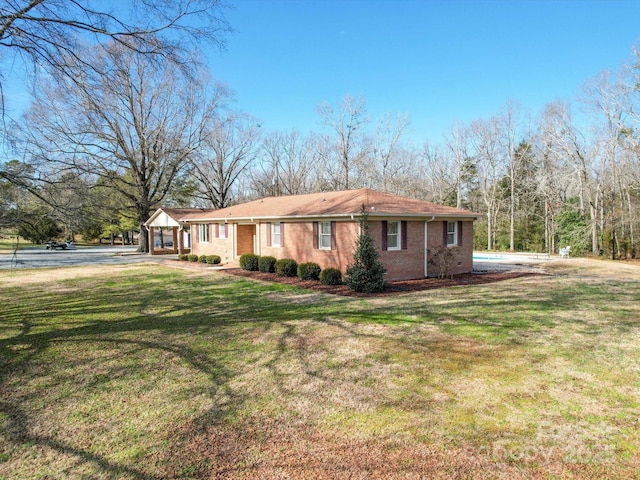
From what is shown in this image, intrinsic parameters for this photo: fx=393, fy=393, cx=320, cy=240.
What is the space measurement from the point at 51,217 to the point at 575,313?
36.6ft

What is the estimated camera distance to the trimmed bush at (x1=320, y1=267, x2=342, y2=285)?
13984mm

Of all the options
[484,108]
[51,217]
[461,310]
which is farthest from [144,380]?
[484,108]

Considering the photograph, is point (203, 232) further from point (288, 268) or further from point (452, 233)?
point (452, 233)

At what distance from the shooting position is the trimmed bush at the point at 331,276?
45.9 feet

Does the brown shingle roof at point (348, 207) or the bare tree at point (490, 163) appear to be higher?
the bare tree at point (490, 163)

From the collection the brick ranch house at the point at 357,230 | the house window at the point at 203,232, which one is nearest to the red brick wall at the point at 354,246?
the brick ranch house at the point at 357,230

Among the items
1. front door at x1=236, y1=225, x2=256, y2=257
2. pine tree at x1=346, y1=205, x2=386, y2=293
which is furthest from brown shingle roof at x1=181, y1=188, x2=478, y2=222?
pine tree at x1=346, y1=205, x2=386, y2=293

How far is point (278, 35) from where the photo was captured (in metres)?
15.9

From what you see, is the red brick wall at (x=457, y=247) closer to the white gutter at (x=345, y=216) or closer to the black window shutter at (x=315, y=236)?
the white gutter at (x=345, y=216)

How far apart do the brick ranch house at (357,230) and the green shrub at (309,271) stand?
0.48 metres

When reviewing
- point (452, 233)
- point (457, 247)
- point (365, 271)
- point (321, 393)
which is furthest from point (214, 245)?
point (321, 393)

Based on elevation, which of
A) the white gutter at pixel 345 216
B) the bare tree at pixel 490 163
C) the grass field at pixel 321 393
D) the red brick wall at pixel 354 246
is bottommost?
the grass field at pixel 321 393

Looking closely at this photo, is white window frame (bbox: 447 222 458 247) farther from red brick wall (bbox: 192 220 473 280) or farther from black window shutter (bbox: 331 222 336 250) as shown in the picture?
black window shutter (bbox: 331 222 336 250)

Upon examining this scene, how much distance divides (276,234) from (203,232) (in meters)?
8.13
